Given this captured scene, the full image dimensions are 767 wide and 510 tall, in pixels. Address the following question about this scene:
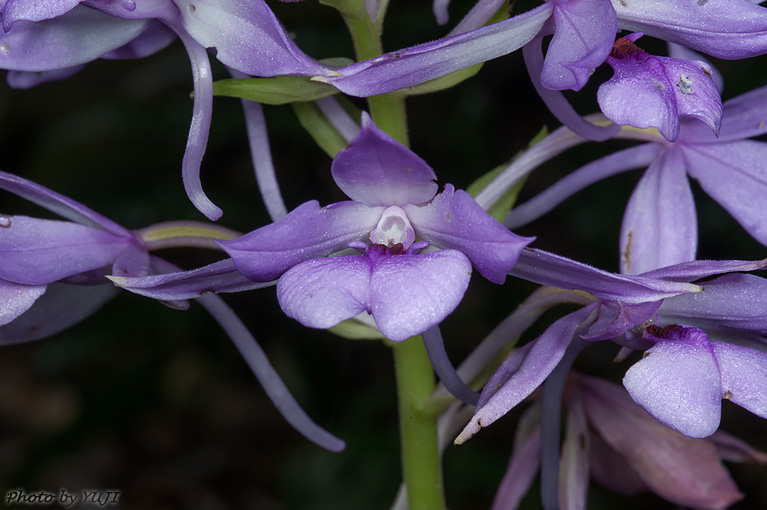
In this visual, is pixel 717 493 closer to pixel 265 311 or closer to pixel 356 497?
pixel 356 497

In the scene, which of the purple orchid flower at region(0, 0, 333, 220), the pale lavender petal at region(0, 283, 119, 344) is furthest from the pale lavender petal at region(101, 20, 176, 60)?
the pale lavender petal at region(0, 283, 119, 344)

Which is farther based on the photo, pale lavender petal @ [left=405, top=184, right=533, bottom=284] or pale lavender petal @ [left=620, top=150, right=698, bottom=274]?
pale lavender petal @ [left=620, top=150, right=698, bottom=274]

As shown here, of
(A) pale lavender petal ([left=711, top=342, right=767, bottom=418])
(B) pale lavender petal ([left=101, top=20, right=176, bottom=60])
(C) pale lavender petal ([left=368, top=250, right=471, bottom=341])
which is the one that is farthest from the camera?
(B) pale lavender petal ([left=101, top=20, right=176, bottom=60])

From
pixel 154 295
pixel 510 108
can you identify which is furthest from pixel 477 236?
pixel 510 108

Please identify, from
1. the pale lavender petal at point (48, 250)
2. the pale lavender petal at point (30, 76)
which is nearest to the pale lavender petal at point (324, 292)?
the pale lavender petal at point (48, 250)

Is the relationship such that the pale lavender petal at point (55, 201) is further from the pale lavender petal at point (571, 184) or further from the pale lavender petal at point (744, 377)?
the pale lavender petal at point (744, 377)

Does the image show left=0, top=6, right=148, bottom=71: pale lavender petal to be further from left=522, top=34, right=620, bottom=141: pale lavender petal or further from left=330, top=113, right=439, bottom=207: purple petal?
left=522, top=34, right=620, bottom=141: pale lavender petal
